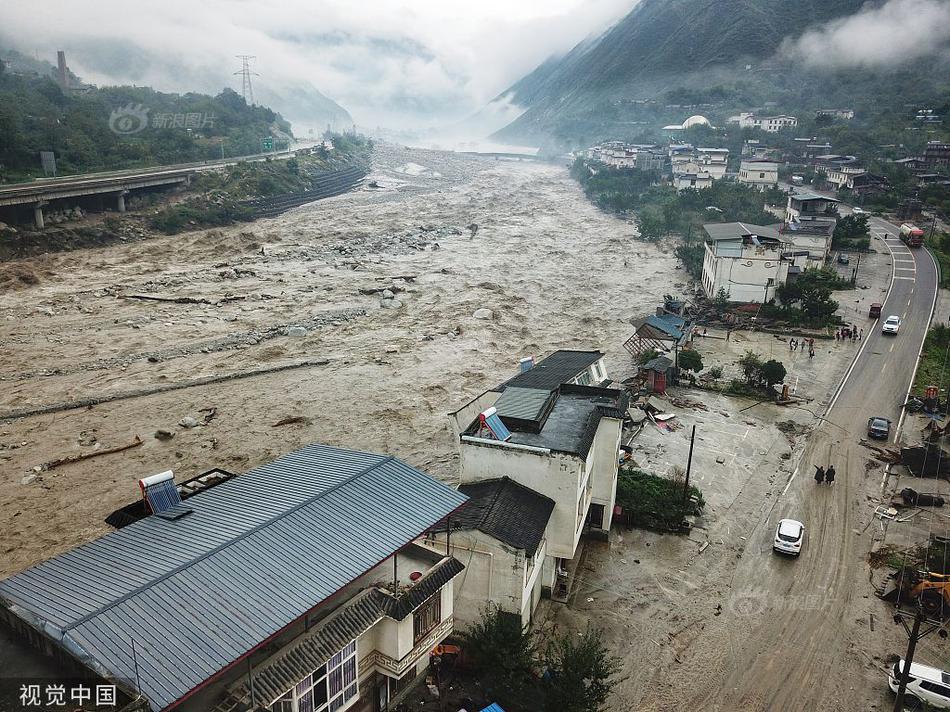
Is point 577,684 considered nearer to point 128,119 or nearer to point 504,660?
point 504,660

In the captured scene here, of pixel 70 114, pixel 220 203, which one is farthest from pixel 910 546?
pixel 70 114

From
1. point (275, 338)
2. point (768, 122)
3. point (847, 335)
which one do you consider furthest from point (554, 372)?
point (768, 122)

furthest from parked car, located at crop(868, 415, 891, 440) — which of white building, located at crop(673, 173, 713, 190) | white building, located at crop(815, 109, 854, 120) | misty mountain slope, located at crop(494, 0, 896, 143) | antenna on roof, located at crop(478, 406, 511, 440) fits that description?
misty mountain slope, located at crop(494, 0, 896, 143)

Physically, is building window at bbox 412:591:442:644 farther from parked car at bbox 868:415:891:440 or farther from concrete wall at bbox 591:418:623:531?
parked car at bbox 868:415:891:440

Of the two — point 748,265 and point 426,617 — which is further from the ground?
point 748,265

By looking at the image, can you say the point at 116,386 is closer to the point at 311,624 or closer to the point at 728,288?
the point at 311,624

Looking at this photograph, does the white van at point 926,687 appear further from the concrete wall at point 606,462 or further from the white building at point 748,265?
the white building at point 748,265
